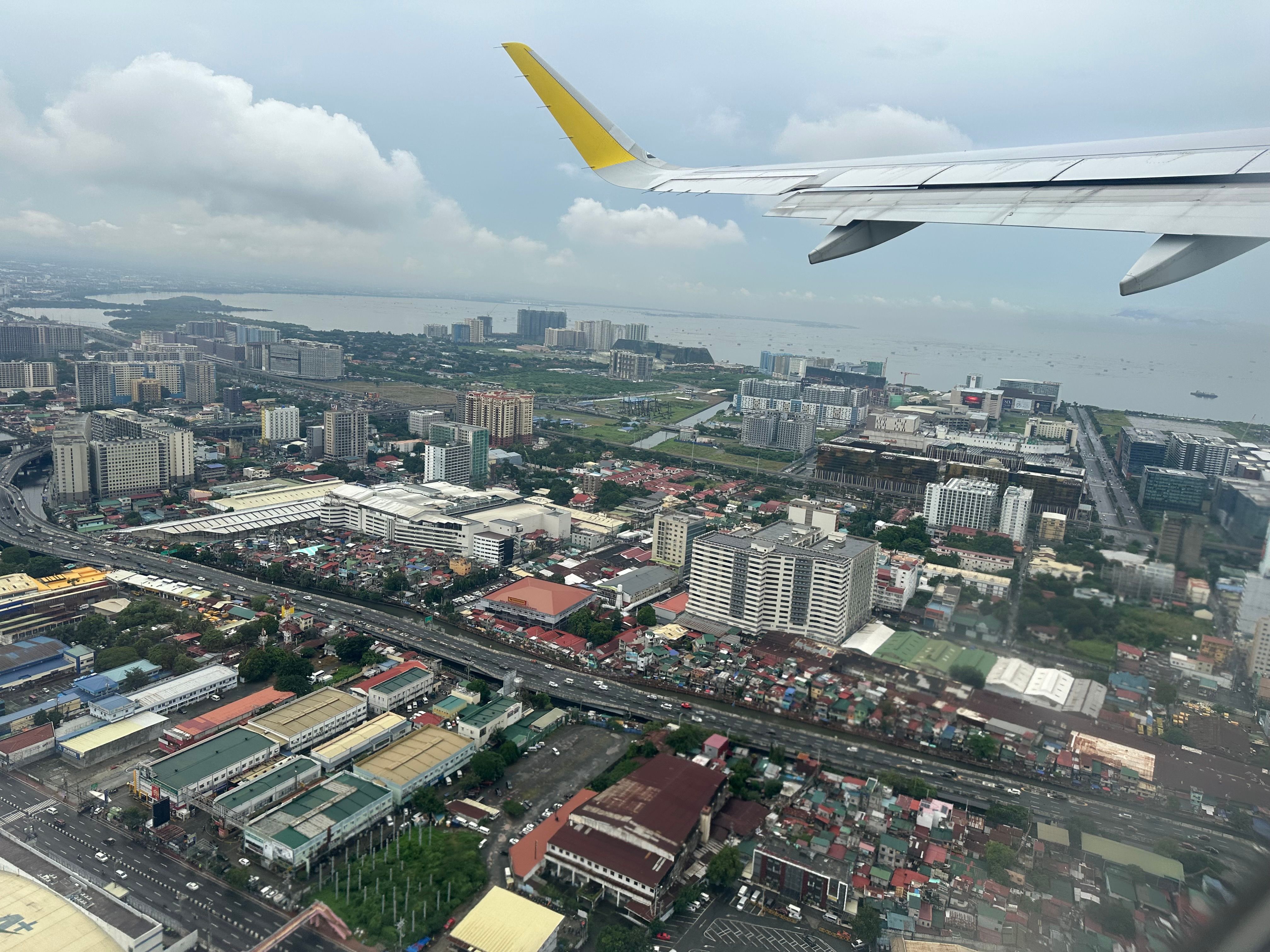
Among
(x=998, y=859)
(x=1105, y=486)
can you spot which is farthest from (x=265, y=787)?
(x=1105, y=486)

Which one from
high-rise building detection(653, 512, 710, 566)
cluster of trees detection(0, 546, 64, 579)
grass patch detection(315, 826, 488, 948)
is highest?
high-rise building detection(653, 512, 710, 566)

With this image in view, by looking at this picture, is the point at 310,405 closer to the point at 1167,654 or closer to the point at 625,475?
the point at 625,475

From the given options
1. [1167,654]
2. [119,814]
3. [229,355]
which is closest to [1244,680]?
[1167,654]

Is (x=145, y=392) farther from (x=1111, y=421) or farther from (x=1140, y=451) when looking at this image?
(x=1111, y=421)

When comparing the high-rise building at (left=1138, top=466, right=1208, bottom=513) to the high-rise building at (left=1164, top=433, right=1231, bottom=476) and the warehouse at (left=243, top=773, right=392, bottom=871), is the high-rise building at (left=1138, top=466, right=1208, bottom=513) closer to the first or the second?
the high-rise building at (left=1164, top=433, right=1231, bottom=476)

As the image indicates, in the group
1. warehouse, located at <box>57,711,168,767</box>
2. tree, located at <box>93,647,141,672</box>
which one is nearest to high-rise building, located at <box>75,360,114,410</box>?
tree, located at <box>93,647,141,672</box>
